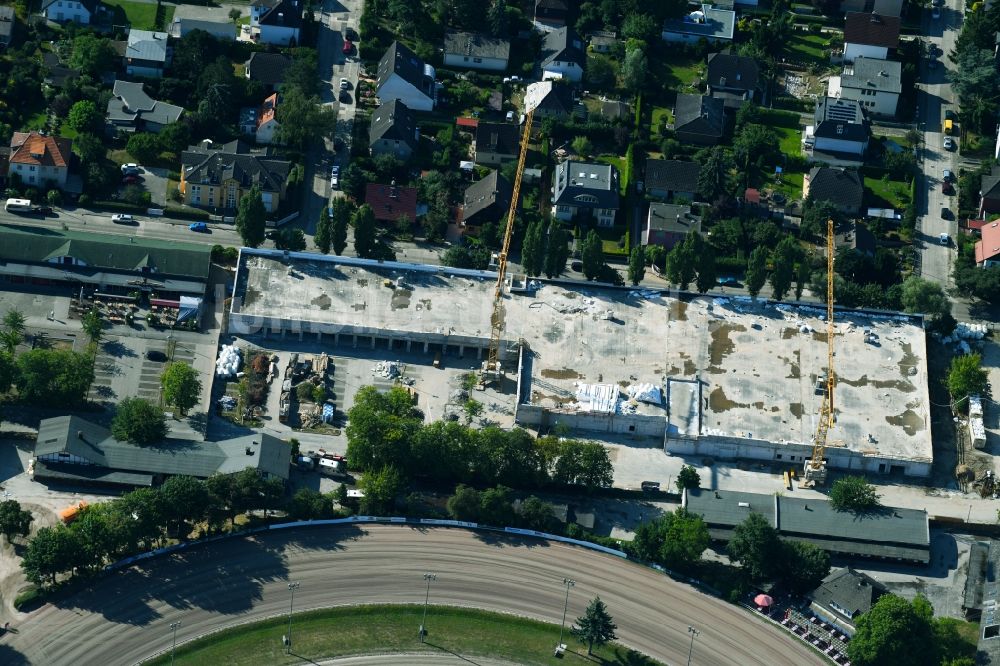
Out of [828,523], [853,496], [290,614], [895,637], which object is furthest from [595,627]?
[853,496]

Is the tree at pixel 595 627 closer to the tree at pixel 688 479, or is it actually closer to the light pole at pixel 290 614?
the tree at pixel 688 479

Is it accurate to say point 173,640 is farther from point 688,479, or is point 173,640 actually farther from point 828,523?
point 828,523

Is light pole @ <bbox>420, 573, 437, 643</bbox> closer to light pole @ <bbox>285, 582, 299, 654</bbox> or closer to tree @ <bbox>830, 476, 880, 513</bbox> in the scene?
light pole @ <bbox>285, 582, 299, 654</bbox>

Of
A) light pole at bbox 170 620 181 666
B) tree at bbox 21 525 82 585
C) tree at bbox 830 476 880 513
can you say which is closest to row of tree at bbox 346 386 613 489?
tree at bbox 830 476 880 513

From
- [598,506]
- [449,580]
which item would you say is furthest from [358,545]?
[598,506]

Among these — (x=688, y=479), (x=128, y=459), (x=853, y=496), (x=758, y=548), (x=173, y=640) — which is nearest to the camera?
(x=173, y=640)

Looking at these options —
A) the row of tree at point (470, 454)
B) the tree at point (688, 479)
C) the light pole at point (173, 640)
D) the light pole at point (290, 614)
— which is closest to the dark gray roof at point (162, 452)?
the row of tree at point (470, 454)
